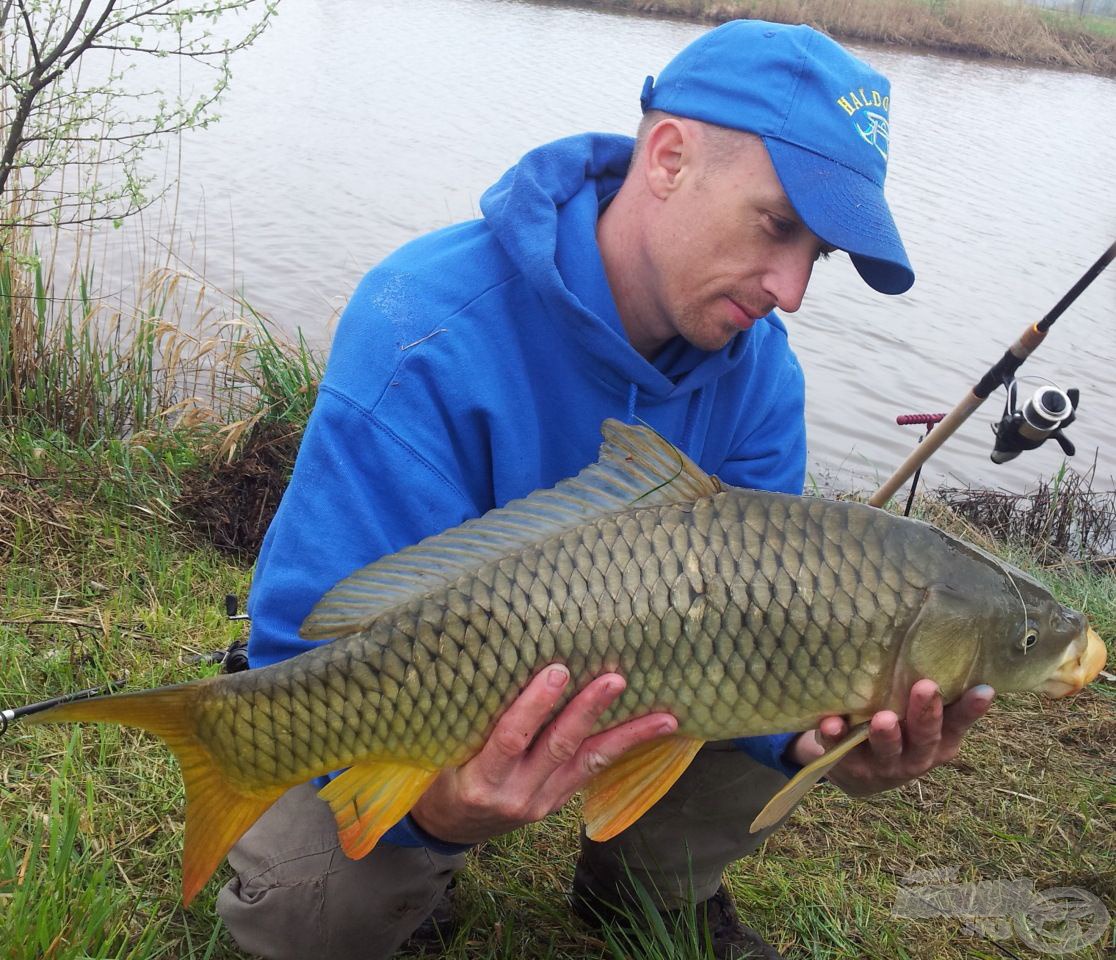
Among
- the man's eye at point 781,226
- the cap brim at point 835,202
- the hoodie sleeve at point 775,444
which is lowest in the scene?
the hoodie sleeve at point 775,444

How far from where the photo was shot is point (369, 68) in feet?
32.8

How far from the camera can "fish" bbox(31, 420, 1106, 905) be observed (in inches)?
49.8

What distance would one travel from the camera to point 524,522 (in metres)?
1.32

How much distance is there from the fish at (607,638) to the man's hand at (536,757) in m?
0.02

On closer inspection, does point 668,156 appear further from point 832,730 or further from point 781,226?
point 832,730

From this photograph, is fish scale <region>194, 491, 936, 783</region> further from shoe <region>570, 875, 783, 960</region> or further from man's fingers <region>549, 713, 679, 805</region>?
shoe <region>570, 875, 783, 960</region>

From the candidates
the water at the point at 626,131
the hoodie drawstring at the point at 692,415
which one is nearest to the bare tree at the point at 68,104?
the water at the point at 626,131

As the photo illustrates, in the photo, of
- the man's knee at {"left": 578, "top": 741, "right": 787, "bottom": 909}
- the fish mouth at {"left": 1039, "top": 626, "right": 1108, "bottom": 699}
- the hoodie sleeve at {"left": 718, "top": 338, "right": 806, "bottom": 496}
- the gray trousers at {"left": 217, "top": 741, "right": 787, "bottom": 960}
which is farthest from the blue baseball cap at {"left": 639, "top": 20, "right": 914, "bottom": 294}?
the gray trousers at {"left": 217, "top": 741, "right": 787, "bottom": 960}

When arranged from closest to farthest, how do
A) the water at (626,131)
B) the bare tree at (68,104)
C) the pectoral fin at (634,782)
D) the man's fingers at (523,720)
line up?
the man's fingers at (523,720) → the pectoral fin at (634,782) → the bare tree at (68,104) → the water at (626,131)

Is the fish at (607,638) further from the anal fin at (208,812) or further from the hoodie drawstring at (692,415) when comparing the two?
the hoodie drawstring at (692,415)

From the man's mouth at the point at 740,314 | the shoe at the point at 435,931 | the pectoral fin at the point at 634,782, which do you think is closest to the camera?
the pectoral fin at the point at 634,782

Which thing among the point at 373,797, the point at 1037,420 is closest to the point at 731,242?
the point at 373,797

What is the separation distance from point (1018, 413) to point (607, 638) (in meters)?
1.50

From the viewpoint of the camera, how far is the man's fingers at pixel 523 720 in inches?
49.3
